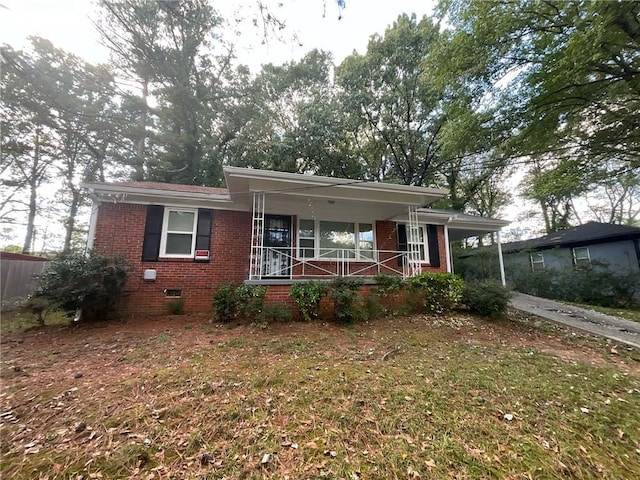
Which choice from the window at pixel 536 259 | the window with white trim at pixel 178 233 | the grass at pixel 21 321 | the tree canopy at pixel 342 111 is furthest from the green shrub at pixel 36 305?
the window at pixel 536 259

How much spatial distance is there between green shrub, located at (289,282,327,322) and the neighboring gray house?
1135 cm

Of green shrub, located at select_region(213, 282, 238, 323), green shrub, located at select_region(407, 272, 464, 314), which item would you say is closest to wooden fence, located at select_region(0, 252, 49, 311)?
green shrub, located at select_region(213, 282, 238, 323)

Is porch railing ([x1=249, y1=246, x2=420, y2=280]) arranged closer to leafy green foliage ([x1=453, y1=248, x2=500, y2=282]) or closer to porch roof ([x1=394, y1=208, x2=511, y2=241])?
porch roof ([x1=394, y1=208, x2=511, y2=241])

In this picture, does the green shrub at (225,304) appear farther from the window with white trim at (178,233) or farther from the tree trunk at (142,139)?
the tree trunk at (142,139)

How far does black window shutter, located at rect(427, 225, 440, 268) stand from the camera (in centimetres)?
975

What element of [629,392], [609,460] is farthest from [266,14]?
[629,392]

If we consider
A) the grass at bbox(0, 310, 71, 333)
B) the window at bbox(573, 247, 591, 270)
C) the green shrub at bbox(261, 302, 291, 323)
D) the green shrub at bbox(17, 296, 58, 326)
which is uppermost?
the window at bbox(573, 247, 591, 270)

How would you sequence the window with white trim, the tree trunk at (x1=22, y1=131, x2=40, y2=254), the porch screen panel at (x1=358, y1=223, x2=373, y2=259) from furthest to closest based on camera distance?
the tree trunk at (x1=22, y1=131, x2=40, y2=254) → the porch screen panel at (x1=358, y1=223, x2=373, y2=259) → the window with white trim

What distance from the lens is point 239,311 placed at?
19.1 ft

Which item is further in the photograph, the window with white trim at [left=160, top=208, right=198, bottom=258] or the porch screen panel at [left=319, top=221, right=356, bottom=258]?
the porch screen panel at [left=319, top=221, right=356, bottom=258]

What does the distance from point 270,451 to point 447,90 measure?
10.2 metres

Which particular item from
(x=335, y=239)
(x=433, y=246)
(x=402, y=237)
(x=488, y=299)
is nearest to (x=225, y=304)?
(x=335, y=239)

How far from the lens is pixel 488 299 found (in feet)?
21.7

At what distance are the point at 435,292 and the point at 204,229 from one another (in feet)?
21.3
